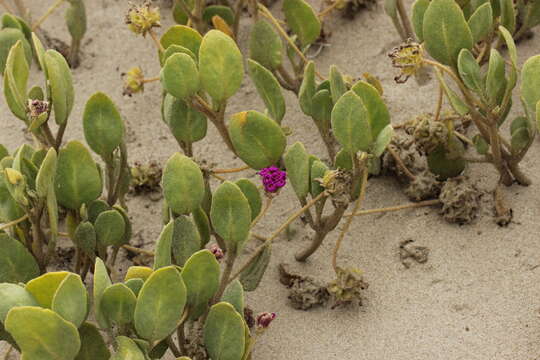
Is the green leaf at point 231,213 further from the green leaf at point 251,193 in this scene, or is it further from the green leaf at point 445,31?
the green leaf at point 445,31

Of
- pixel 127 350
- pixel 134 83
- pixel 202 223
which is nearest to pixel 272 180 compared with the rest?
pixel 202 223

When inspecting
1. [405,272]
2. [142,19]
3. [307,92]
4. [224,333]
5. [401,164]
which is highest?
[142,19]

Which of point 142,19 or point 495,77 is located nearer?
point 495,77

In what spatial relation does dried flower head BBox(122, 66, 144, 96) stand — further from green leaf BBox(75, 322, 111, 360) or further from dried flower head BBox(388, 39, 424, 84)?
green leaf BBox(75, 322, 111, 360)

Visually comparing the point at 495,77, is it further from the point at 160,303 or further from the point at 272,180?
the point at 160,303

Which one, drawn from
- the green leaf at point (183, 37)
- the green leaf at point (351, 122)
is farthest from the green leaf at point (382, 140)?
the green leaf at point (183, 37)

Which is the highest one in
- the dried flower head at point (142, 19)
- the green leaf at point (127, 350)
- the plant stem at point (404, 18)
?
the dried flower head at point (142, 19)
